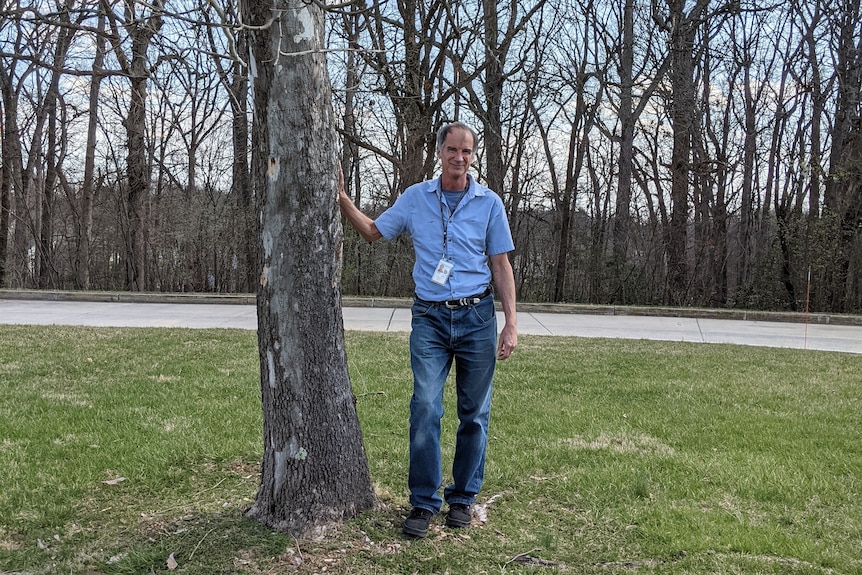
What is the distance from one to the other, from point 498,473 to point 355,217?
6.10 feet

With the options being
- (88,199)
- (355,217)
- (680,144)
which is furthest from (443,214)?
(88,199)

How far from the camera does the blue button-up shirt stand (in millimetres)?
3346

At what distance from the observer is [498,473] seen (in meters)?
4.25

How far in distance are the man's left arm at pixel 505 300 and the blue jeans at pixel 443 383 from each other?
0.21 feet

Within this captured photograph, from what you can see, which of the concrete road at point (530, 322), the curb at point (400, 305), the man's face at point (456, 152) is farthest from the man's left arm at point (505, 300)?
the curb at point (400, 305)

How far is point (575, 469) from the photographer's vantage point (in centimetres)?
434

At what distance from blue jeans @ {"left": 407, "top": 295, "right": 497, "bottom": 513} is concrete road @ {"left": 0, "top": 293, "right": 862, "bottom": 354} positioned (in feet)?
25.4

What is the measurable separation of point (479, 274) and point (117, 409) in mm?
3588

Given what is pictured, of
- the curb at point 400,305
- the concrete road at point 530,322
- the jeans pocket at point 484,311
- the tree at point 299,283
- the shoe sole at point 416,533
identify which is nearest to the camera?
the tree at point 299,283

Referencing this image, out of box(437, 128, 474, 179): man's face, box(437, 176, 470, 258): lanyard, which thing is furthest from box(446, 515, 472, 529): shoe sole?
box(437, 128, 474, 179): man's face

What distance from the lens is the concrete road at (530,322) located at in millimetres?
11365

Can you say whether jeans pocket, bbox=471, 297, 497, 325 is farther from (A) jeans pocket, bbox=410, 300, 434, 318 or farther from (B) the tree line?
(B) the tree line

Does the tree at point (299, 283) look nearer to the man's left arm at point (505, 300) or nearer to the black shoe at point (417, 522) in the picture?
the black shoe at point (417, 522)

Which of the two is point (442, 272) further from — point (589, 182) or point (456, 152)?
point (589, 182)
